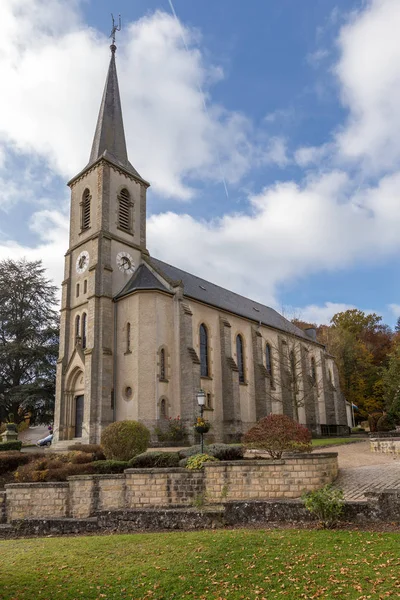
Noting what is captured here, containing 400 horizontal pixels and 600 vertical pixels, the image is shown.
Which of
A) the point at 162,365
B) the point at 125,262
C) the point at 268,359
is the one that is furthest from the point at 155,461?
the point at 268,359

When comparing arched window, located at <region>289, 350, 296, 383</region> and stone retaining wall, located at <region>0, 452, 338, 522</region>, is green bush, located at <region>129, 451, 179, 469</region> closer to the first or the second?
stone retaining wall, located at <region>0, 452, 338, 522</region>

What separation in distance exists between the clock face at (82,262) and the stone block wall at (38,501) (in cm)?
2001

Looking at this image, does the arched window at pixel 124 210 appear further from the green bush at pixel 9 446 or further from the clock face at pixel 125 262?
the green bush at pixel 9 446

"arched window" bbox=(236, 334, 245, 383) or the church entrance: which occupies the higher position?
"arched window" bbox=(236, 334, 245, 383)

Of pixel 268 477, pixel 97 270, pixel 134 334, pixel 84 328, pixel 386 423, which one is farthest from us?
pixel 84 328

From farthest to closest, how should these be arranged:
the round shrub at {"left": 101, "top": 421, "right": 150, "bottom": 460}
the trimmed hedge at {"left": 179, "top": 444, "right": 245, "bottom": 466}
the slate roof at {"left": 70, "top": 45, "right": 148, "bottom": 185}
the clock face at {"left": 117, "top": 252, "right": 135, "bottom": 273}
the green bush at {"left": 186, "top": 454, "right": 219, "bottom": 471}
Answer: the slate roof at {"left": 70, "top": 45, "right": 148, "bottom": 185} < the clock face at {"left": 117, "top": 252, "right": 135, "bottom": 273} < the round shrub at {"left": 101, "top": 421, "right": 150, "bottom": 460} < the trimmed hedge at {"left": 179, "top": 444, "right": 245, "bottom": 466} < the green bush at {"left": 186, "top": 454, "right": 219, "bottom": 471}

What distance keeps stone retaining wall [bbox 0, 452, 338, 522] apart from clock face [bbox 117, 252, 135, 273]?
64.2ft

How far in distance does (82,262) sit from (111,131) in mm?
11556

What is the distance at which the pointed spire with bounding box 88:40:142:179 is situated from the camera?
3541 cm

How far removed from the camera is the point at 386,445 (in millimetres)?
21234

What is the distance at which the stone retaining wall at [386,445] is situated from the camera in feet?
68.0

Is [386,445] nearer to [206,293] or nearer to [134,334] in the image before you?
[134,334]

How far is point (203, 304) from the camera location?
1308 inches

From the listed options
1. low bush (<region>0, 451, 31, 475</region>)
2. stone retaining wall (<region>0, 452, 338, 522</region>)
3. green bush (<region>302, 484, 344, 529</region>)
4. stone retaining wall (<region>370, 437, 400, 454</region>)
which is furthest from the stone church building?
green bush (<region>302, 484, 344, 529</region>)
